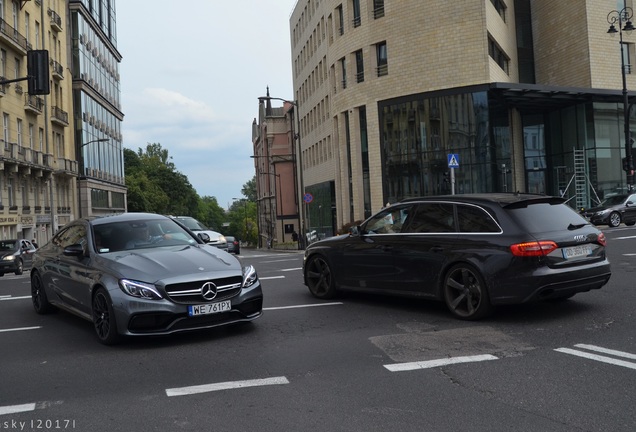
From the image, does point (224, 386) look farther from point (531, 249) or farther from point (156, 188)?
point (156, 188)

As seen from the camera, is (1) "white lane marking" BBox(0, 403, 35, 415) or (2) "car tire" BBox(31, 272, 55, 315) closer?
(1) "white lane marking" BBox(0, 403, 35, 415)

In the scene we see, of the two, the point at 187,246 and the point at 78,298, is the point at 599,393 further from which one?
the point at 78,298

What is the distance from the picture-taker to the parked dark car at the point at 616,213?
28391 millimetres

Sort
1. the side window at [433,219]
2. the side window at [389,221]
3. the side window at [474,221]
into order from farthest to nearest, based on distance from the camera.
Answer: the side window at [389,221], the side window at [433,219], the side window at [474,221]

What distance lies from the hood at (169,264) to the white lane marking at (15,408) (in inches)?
83.7

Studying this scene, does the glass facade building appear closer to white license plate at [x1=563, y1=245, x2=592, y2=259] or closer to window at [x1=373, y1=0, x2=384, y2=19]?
window at [x1=373, y1=0, x2=384, y2=19]

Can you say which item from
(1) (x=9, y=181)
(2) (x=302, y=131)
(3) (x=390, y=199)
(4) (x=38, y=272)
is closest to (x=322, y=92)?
(2) (x=302, y=131)

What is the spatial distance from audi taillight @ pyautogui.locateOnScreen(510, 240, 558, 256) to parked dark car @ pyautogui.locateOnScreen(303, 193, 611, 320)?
1 centimetres

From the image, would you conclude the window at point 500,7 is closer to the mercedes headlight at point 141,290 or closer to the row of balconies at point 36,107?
the row of balconies at point 36,107

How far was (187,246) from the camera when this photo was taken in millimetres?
8406

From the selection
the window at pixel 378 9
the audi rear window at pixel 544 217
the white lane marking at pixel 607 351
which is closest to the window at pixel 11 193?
the window at pixel 378 9

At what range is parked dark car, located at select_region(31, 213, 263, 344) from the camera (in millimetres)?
7008

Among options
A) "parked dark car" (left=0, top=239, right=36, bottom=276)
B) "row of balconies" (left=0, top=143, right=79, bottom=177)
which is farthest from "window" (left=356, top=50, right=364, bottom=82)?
"parked dark car" (left=0, top=239, right=36, bottom=276)

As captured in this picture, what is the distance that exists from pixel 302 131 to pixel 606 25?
120 feet
